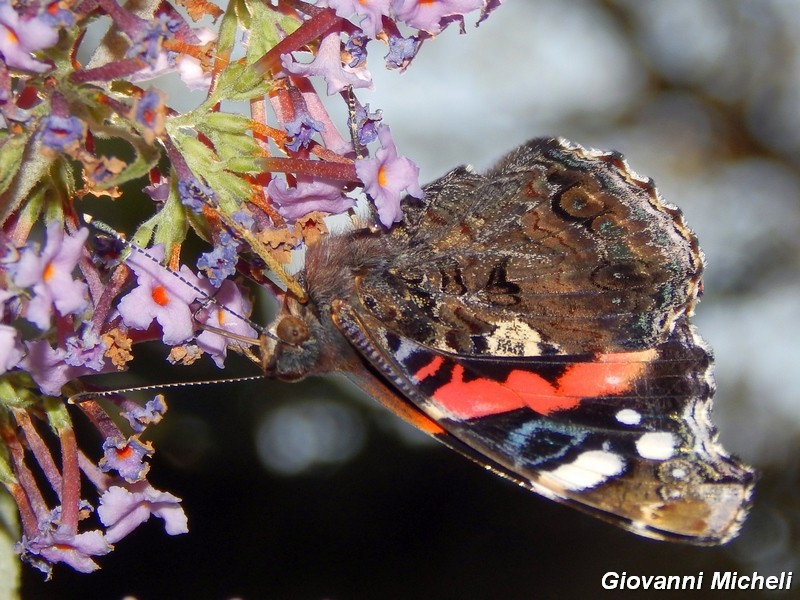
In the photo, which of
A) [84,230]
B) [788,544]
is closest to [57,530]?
[84,230]

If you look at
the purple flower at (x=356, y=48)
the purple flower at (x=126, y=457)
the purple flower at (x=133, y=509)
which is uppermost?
the purple flower at (x=356, y=48)

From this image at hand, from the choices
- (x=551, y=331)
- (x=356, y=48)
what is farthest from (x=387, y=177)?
(x=551, y=331)

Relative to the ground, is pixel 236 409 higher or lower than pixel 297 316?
higher

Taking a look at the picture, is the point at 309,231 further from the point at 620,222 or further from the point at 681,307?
the point at 681,307

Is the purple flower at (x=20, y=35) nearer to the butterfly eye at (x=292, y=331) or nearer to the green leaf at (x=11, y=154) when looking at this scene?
the green leaf at (x=11, y=154)

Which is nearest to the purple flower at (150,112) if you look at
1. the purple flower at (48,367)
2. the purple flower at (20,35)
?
the purple flower at (20,35)

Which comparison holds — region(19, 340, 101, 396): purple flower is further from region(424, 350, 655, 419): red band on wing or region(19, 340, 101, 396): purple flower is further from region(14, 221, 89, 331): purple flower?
region(424, 350, 655, 419): red band on wing
